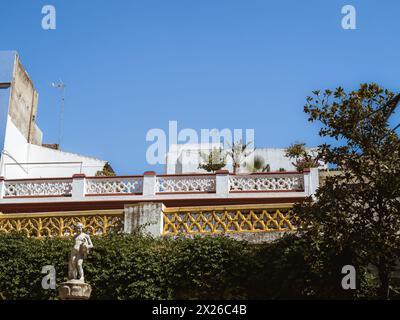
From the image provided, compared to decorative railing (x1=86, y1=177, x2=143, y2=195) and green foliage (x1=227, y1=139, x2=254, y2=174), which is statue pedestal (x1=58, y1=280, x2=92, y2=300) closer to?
decorative railing (x1=86, y1=177, x2=143, y2=195)

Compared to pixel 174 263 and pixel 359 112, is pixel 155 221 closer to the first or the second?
pixel 174 263

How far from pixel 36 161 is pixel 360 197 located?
59.5 feet

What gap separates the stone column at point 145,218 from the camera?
656 inches

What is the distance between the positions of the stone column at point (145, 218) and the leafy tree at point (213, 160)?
1361 cm

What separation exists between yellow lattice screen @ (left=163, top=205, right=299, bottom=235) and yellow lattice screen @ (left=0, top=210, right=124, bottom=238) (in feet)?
4.73

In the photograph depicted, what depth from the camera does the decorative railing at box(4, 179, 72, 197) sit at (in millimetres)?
20516

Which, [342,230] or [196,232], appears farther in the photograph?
[196,232]

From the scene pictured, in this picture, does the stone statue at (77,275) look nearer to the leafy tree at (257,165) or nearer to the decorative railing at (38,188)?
the decorative railing at (38,188)

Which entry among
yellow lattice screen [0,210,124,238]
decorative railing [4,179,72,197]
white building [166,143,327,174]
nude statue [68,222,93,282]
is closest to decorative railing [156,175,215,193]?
decorative railing [4,179,72,197]

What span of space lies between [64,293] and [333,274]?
5.27 meters

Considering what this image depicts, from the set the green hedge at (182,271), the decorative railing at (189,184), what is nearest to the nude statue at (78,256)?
the green hedge at (182,271)

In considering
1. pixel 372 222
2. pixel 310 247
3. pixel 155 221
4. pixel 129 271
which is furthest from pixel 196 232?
pixel 372 222

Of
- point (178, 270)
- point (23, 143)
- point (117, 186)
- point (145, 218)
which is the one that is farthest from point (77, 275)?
point (23, 143)
